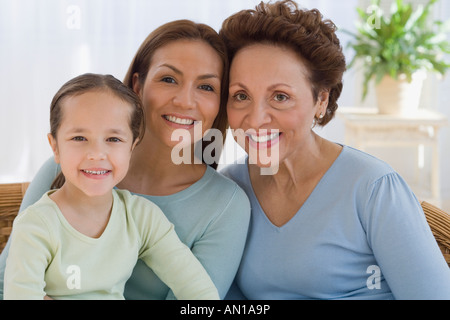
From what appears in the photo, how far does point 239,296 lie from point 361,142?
2.29 meters

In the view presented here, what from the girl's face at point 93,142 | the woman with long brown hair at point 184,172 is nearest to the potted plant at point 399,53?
the woman with long brown hair at point 184,172

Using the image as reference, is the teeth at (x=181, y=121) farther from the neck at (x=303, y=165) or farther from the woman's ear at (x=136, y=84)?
the neck at (x=303, y=165)

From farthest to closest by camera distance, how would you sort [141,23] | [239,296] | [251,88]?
[141,23], [239,296], [251,88]

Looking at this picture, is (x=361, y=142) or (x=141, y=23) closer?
(x=361, y=142)

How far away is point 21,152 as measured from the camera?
4121 mm

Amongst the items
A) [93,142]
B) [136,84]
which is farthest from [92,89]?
[136,84]

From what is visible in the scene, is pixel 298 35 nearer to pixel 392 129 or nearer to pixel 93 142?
→ pixel 93 142

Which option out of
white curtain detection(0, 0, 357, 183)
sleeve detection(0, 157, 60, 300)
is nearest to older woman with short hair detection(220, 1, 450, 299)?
sleeve detection(0, 157, 60, 300)

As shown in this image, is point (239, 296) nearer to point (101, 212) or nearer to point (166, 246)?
point (166, 246)

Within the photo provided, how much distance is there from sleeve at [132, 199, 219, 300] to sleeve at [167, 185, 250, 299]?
77 mm

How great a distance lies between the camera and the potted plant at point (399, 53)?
3.67 m

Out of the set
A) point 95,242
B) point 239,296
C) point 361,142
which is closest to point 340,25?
point 361,142

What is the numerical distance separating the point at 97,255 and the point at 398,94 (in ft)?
9.64
